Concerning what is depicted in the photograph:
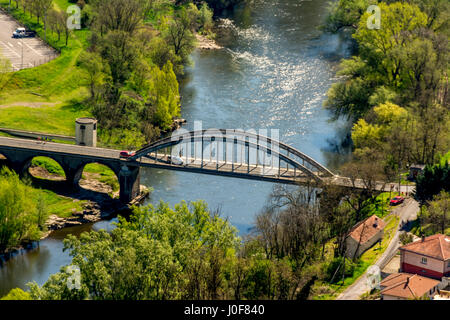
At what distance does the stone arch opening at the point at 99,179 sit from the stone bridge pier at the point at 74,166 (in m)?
0.77

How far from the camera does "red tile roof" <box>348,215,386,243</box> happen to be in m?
82.5

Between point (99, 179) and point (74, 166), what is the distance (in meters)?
4.69

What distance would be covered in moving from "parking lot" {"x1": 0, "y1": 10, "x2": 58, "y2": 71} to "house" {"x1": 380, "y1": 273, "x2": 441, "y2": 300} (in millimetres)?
78306

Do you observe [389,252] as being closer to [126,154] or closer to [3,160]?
[126,154]

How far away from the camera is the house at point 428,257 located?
73562 millimetres

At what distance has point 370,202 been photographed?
93.2 m

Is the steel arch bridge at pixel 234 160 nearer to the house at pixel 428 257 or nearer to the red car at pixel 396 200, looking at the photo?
the red car at pixel 396 200

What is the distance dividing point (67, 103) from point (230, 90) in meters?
26.0

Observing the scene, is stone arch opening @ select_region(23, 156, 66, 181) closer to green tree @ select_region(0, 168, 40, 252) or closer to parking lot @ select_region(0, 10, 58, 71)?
green tree @ select_region(0, 168, 40, 252)

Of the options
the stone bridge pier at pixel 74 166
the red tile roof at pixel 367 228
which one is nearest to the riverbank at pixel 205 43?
the stone bridge pier at pixel 74 166

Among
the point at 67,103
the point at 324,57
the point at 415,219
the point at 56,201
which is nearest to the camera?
the point at 415,219

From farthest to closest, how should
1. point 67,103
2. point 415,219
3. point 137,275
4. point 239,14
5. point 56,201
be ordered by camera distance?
point 239,14, point 67,103, point 56,201, point 415,219, point 137,275
